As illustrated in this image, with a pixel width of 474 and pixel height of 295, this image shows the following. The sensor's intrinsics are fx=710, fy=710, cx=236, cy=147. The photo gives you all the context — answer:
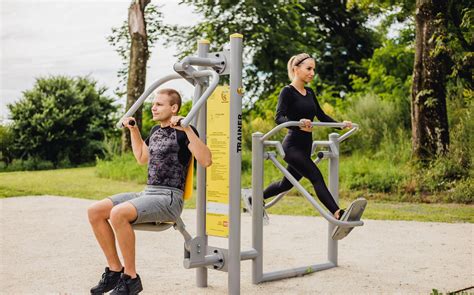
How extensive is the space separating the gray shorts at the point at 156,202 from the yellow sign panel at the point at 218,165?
510 millimetres

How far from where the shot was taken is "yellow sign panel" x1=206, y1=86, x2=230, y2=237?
455 centimetres

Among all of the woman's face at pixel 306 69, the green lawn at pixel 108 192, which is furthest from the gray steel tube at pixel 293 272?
the green lawn at pixel 108 192

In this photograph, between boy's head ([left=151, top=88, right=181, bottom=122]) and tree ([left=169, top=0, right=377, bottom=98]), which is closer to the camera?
boy's head ([left=151, top=88, right=181, bottom=122])

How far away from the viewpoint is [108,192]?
10969 mm

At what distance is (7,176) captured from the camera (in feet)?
43.8

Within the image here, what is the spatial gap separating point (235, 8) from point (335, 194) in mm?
13649

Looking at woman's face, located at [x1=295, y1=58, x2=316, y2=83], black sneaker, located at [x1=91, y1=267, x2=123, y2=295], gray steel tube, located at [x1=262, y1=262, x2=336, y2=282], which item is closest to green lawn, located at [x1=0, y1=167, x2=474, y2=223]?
gray steel tube, located at [x1=262, y1=262, x2=336, y2=282]

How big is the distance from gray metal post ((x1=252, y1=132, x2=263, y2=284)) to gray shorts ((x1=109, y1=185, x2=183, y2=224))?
2.95 ft

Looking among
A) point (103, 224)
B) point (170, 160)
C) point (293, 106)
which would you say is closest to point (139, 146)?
point (170, 160)

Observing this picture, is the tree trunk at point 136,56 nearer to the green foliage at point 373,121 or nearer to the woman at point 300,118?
the green foliage at point 373,121

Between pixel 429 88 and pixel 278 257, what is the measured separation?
581cm

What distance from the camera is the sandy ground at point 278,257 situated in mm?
4820

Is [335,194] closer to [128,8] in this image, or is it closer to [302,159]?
[302,159]

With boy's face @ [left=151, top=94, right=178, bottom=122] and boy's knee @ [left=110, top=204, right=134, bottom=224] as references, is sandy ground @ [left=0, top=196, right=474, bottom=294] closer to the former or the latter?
boy's knee @ [left=110, top=204, right=134, bottom=224]
